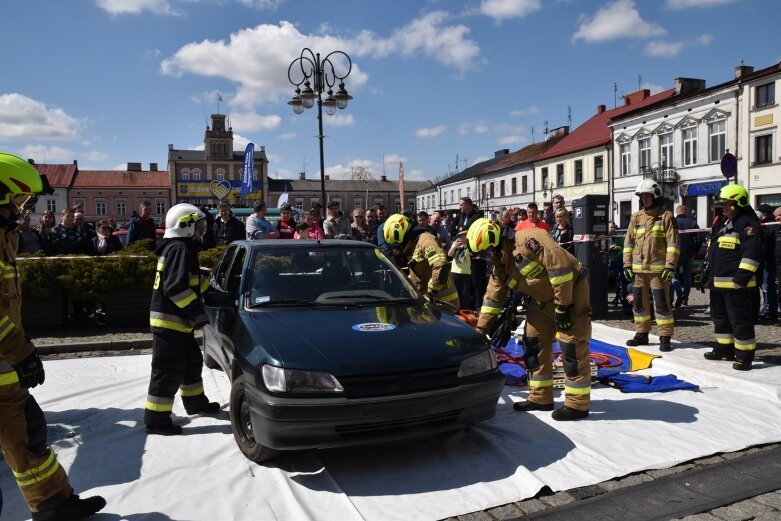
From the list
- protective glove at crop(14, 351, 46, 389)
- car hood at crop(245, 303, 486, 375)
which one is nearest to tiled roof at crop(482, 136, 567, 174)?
car hood at crop(245, 303, 486, 375)

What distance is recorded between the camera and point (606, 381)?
603 cm

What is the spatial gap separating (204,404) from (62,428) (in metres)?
1.17

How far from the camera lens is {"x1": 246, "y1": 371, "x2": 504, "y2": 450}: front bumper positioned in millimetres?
3553

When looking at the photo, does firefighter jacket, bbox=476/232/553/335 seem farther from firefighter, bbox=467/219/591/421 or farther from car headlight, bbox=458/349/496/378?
car headlight, bbox=458/349/496/378

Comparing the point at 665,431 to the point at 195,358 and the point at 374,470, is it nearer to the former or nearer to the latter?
the point at 374,470

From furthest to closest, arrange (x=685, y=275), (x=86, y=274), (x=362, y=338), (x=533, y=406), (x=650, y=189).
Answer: (x=685, y=275) → (x=86, y=274) → (x=650, y=189) → (x=533, y=406) → (x=362, y=338)

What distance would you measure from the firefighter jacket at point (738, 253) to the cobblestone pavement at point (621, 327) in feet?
3.72

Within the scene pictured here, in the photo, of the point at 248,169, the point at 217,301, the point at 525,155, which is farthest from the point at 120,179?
the point at 217,301

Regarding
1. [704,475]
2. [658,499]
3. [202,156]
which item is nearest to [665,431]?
[704,475]

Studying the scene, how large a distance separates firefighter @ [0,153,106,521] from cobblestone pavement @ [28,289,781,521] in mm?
2199

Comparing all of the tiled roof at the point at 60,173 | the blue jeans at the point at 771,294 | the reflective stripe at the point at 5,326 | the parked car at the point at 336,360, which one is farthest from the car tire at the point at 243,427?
the tiled roof at the point at 60,173

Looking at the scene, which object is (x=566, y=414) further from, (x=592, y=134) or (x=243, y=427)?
(x=592, y=134)

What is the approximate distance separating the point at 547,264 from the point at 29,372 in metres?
3.66

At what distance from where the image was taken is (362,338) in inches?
156
